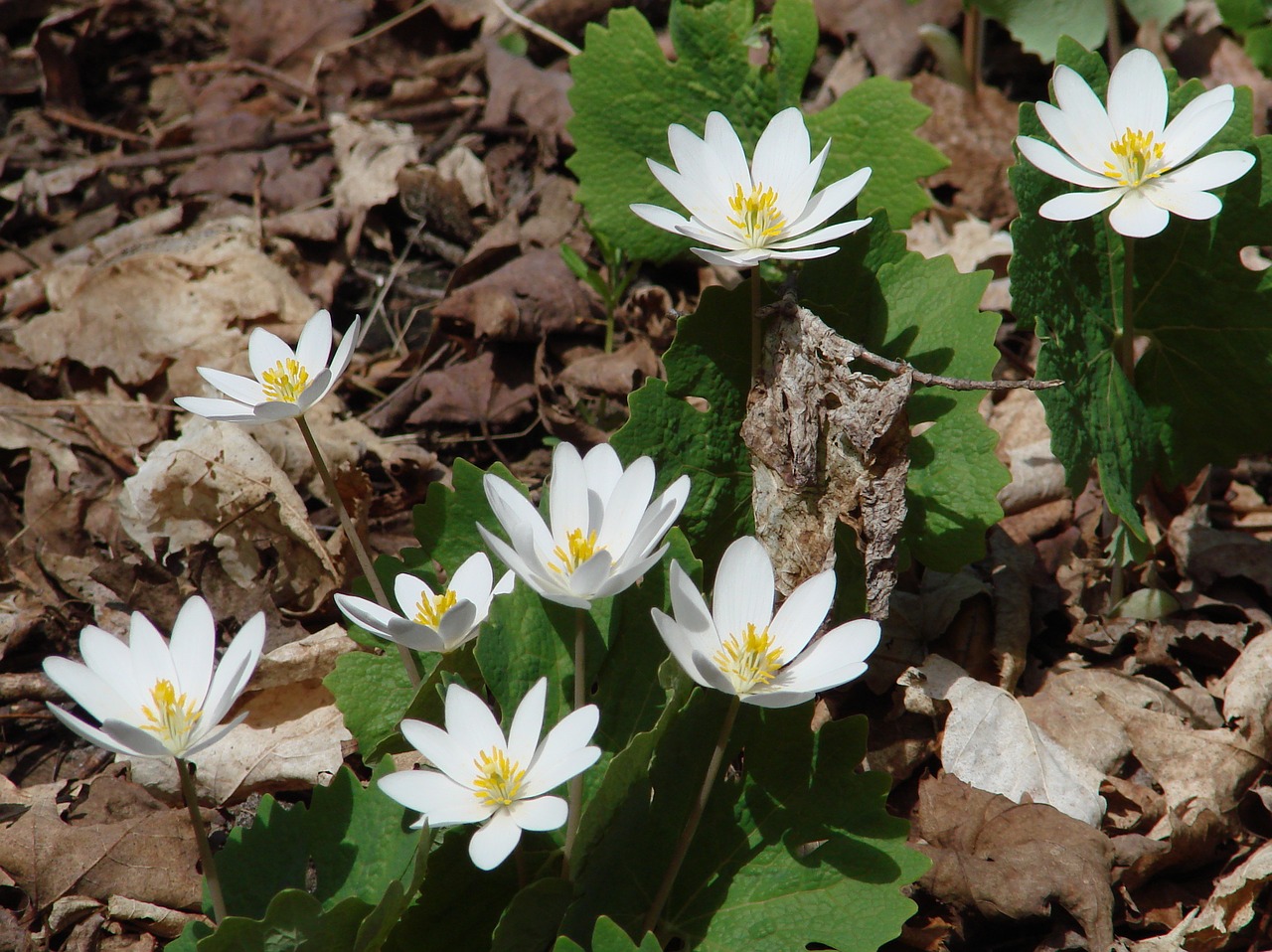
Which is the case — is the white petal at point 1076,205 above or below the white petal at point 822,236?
above

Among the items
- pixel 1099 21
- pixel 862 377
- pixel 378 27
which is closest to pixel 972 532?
pixel 862 377

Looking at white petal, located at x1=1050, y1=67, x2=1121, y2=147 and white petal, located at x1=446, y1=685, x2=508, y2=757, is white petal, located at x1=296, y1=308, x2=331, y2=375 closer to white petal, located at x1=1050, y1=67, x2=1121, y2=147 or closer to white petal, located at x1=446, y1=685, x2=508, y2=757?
white petal, located at x1=446, y1=685, x2=508, y2=757

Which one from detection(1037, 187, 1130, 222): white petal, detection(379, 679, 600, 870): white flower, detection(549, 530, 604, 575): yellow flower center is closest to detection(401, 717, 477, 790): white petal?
detection(379, 679, 600, 870): white flower

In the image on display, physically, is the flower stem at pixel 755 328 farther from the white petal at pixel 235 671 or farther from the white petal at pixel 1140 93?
→ the white petal at pixel 235 671

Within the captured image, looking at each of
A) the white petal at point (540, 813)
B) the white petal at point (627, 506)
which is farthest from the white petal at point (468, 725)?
the white petal at point (627, 506)

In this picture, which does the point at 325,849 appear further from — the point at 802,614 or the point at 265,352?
the point at 265,352

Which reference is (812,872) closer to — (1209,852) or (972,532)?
(972,532)
